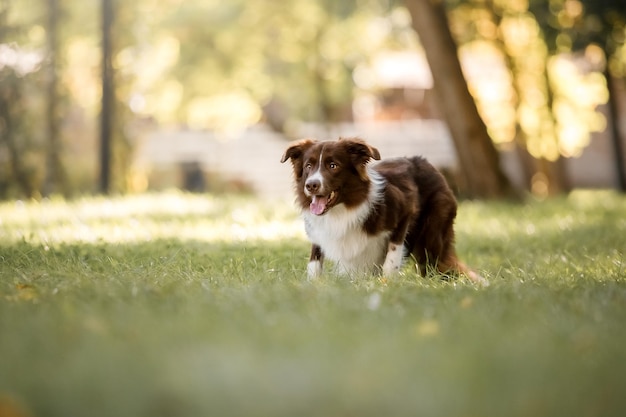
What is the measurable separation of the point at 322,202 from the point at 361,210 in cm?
37

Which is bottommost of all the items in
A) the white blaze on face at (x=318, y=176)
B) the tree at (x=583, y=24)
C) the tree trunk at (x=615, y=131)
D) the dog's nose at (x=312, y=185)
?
the tree trunk at (x=615, y=131)

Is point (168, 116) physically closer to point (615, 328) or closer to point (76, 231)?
point (76, 231)

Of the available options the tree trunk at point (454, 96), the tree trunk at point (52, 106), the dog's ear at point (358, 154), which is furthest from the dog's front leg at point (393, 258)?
the tree trunk at point (52, 106)

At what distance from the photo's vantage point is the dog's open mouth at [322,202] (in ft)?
23.2

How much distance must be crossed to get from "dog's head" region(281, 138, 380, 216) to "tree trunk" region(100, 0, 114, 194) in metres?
13.1

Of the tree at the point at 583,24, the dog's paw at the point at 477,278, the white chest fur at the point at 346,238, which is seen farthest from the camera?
the tree at the point at 583,24

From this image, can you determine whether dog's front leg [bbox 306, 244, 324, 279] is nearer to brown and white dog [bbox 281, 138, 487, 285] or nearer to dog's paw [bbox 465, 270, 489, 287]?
brown and white dog [bbox 281, 138, 487, 285]

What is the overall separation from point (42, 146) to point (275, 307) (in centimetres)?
1521

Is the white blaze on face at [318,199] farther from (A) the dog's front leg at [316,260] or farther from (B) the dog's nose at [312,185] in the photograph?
(A) the dog's front leg at [316,260]

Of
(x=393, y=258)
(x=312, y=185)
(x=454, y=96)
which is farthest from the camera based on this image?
(x=454, y=96)

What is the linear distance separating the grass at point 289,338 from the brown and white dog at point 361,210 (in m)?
0.40

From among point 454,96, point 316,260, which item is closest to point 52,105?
point 454,96

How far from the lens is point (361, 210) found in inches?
284

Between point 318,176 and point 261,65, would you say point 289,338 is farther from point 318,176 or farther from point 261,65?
point 261,65
